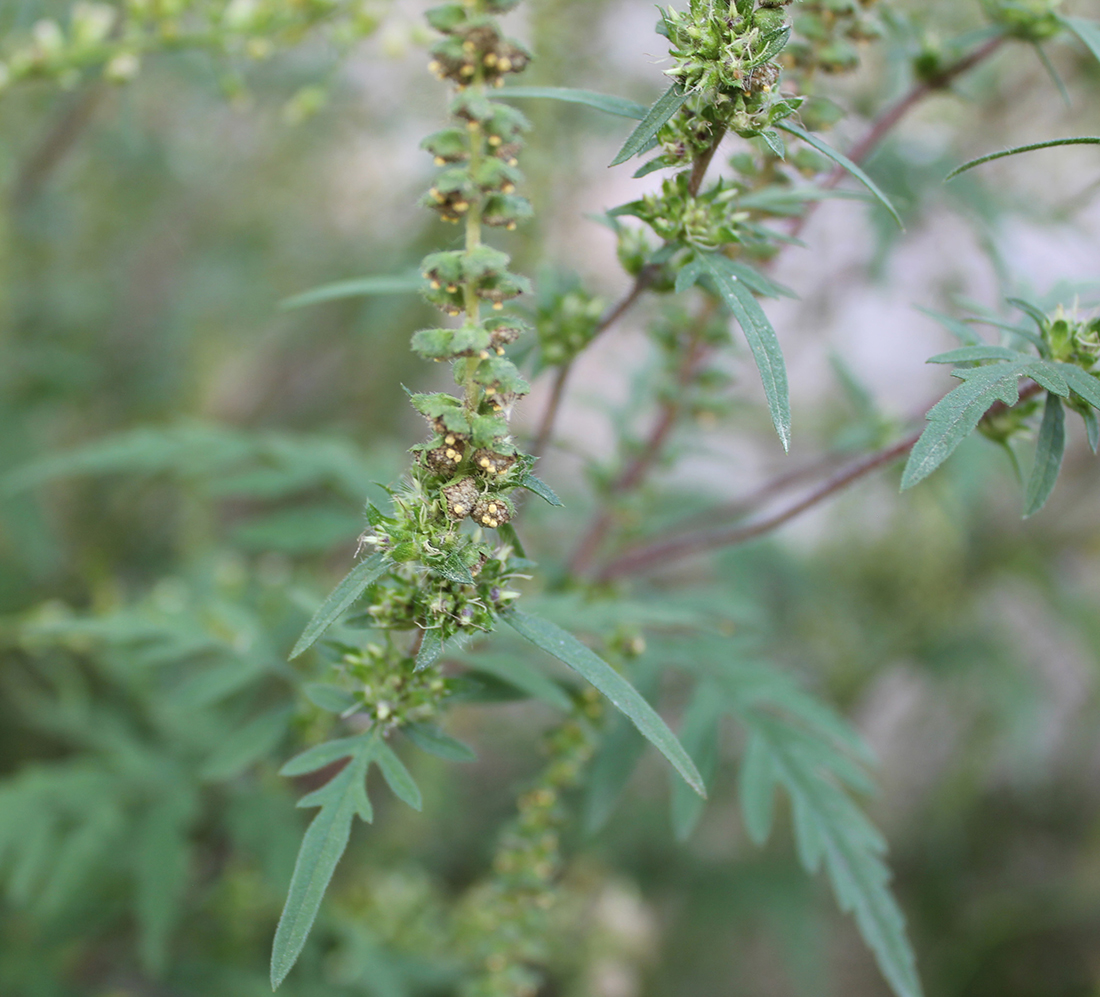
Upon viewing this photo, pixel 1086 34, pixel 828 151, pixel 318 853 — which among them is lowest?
pixel 318 853

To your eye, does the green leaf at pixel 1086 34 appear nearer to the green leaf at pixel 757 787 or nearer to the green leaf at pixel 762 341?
the green leaf at pixel 762 341

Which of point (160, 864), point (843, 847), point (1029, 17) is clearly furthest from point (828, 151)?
point (160, 864)

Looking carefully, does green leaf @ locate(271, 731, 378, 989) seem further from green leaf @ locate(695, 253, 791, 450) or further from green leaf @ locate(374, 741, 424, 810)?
green leaf @ locate(695, 253, 791, 450)

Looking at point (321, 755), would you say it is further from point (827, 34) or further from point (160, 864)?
point (827, 34)

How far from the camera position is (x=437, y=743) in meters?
0.82

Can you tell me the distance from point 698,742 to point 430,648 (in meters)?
0.66

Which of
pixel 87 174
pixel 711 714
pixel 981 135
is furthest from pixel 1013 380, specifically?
pixel 87 174

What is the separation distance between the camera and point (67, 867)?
1388 millimetres

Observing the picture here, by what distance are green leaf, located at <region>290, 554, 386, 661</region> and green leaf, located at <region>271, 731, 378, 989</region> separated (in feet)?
0.46

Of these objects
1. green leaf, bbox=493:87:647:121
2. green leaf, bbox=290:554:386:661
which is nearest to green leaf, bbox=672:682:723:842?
green leaf, bbox=290:554:386:661

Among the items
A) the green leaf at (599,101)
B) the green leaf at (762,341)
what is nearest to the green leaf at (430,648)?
the green leaf at (762,341)

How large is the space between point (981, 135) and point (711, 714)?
70.1 inches

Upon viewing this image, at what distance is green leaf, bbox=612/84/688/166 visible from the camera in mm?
665

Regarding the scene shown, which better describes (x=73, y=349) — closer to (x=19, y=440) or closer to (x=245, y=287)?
(x=19, y=440)
